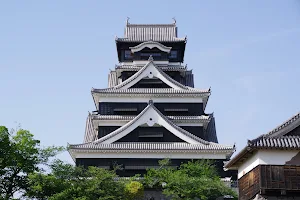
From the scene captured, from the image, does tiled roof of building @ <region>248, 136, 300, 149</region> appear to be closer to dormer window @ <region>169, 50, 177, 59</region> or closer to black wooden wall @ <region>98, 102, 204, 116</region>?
black wooden wall @ <region>98, 102, 204, 116</region>

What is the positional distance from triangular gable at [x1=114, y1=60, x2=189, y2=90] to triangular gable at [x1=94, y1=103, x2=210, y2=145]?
3.43 metres

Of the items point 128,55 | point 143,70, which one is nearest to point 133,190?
point 143,70

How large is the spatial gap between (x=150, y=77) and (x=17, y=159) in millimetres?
15534

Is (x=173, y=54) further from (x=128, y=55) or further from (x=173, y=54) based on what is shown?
(x=128, y=55)

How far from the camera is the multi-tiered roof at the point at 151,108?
32.8m

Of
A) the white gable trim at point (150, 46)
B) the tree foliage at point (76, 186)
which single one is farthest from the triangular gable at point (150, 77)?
the tree foliage at point (76, 186)

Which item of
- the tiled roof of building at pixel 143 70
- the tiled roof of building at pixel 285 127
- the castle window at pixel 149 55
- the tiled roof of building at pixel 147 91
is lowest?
the tiled roof of building at pixel 285 127

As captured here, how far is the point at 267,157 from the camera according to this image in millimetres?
21359

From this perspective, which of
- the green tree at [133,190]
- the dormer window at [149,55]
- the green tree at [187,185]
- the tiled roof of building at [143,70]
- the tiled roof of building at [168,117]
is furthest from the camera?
the dormer window at [149,55]

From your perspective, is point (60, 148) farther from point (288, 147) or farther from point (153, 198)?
point (288, 147)

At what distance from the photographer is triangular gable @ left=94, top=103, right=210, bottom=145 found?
3334 cm

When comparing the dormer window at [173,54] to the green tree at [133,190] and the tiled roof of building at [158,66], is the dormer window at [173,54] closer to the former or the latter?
the tiled roof of building at [158,66]

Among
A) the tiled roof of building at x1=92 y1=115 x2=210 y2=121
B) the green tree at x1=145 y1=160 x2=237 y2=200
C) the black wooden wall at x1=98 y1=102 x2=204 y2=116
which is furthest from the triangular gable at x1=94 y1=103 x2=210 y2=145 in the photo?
the green tree at x1=145 y1=160 x2=237 y2=200

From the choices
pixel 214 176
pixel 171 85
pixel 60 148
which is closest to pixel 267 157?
pixel 214 176
